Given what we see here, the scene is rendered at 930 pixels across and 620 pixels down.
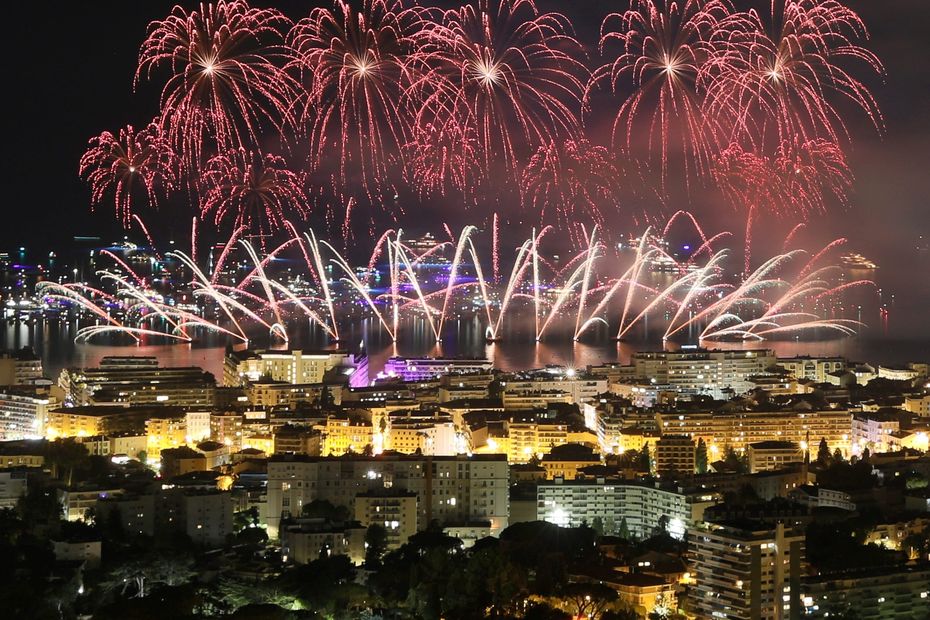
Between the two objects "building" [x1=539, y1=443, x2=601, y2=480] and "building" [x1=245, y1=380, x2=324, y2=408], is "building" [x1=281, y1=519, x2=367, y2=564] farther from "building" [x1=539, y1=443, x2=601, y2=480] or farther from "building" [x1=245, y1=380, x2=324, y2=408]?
"building" [x1=245, y1=380, x2=324, y2=408]

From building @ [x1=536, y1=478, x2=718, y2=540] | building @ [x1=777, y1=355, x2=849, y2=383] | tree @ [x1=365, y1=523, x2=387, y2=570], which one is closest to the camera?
tree @ [x1=365, y1=523, x2=387, y2=570]

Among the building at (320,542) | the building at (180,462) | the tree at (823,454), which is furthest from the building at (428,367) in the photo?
the building at (320,542)

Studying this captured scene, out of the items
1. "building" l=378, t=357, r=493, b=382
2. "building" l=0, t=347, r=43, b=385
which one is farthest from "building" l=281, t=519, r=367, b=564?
"building" l=378, t=357, r=493, b=382

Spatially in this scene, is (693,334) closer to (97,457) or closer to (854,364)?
(854,364)

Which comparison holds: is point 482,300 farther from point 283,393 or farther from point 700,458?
point 700,458

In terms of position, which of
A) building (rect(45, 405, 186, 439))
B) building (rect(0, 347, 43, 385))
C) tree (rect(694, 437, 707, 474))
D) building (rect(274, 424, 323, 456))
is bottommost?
tree (rect(694, 437, 707, 474))

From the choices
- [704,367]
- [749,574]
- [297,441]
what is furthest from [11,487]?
[704,367]

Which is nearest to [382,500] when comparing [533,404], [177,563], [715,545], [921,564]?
[177,563]

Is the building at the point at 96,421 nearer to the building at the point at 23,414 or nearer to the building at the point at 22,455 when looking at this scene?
the building at the point at 23,414
